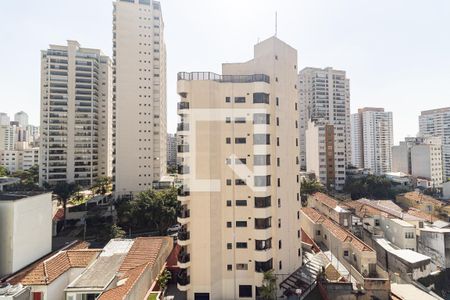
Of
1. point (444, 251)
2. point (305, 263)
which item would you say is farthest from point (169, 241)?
point (444, 251)

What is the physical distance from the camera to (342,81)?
107 meters

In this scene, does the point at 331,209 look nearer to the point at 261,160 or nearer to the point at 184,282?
the point at 261,160

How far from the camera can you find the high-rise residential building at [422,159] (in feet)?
287

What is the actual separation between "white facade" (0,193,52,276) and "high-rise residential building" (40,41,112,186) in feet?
169

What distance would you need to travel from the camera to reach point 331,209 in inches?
1805

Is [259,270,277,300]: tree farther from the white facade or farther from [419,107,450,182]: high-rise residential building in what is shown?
[419,107,450,182]: high-rise residential building

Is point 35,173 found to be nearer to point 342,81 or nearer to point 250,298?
point 250,298

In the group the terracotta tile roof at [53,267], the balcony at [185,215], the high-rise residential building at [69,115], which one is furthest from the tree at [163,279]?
the high-rise residential building at [69,115]

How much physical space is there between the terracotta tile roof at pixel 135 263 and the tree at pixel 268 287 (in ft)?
37.6

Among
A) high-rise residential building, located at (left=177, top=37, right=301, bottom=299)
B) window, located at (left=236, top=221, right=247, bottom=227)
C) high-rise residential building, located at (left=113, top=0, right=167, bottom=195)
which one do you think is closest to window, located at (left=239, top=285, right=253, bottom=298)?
high-rise residential building, located at (left=177, top=37, right=301, bottom=299)

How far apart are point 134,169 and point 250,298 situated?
51985 mm

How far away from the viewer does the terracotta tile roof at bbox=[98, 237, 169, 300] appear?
71.1ft

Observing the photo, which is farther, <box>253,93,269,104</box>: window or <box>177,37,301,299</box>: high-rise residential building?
<box>253,93,269,104</box>: window

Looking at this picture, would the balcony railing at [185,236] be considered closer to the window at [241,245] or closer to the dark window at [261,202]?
the window at [241,245]
